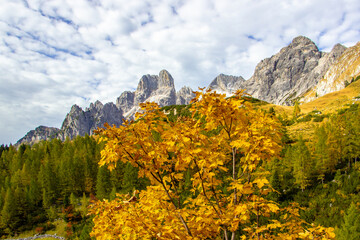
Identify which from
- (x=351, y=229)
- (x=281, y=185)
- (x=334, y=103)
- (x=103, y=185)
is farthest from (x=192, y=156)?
(x=334, y=103)

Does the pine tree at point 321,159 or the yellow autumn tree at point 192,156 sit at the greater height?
the yellow autumn tree at point 192,156

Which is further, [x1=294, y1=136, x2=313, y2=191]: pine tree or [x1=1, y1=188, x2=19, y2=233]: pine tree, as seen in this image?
[x1=1, y1=188, x2=19, y2=233]: pine tree

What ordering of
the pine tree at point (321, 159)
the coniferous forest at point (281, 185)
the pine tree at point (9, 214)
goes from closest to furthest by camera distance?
1. the coniferous forest at point (281, 185)
2. the pine tree at point (321, 159)
3. the pine tree at point (9, 214)

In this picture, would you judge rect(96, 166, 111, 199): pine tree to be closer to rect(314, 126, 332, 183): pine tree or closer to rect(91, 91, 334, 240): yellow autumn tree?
rect(91, 91, 334, 240): yellow autumn tree

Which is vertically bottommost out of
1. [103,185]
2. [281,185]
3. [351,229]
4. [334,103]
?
[281,185]

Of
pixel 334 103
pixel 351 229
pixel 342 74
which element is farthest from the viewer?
pixel 342 74

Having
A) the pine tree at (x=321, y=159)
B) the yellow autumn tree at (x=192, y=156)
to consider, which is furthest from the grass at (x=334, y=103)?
the yellow autumn tree at (x=192, y=156)

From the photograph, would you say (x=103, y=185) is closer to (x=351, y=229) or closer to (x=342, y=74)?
(x=351, y=229)

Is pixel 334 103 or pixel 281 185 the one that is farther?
pixel 334 103

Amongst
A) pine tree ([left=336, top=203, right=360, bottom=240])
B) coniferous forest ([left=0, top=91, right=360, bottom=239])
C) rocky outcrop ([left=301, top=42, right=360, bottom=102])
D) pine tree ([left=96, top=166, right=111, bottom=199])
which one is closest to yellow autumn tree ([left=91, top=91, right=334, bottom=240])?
coniferous forest ([left=0, top=91, right=360, bottom=239])

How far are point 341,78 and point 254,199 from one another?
18328 cm

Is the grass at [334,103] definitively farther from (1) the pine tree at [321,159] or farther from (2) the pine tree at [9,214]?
(2) the pine tree at [9,214]

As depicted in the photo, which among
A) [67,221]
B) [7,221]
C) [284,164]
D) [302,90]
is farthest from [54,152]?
[302,90]

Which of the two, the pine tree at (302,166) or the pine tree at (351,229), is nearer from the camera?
the pine tree at (351,229)
